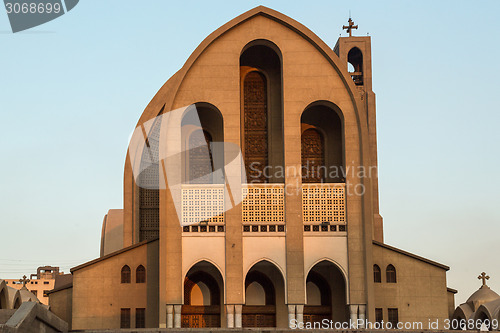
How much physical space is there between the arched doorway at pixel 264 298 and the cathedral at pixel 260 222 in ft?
0.16

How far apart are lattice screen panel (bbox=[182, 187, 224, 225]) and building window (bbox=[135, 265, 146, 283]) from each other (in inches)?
120

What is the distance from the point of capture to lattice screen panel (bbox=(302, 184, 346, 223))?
33.6 meters

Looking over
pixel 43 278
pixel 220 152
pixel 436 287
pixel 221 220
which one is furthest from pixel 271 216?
pixel 43 278

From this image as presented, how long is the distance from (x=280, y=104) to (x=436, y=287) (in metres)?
10.2

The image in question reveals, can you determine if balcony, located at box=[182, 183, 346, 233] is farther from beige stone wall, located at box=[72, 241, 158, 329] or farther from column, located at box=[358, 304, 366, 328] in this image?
column, located at box=[358, 304, 366, 328]

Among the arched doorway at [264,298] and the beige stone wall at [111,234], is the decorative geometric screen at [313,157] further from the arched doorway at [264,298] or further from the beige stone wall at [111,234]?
A: the beige stone wall at [111,234]

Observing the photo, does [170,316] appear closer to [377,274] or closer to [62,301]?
[62,301]

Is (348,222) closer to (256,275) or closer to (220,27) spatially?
(256,275)

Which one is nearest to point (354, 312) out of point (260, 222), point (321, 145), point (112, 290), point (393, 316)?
point (393, 316)

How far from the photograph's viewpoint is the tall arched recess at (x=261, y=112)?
36.6m

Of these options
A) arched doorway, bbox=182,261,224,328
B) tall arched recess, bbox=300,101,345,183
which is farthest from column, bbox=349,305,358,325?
tall arched recess, bbox=300,101,345,183

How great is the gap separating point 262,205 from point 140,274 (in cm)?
584

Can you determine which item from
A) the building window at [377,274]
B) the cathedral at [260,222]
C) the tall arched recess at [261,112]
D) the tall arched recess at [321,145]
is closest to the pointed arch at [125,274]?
the cathedral at [260,222]

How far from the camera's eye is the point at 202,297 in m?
35.6
